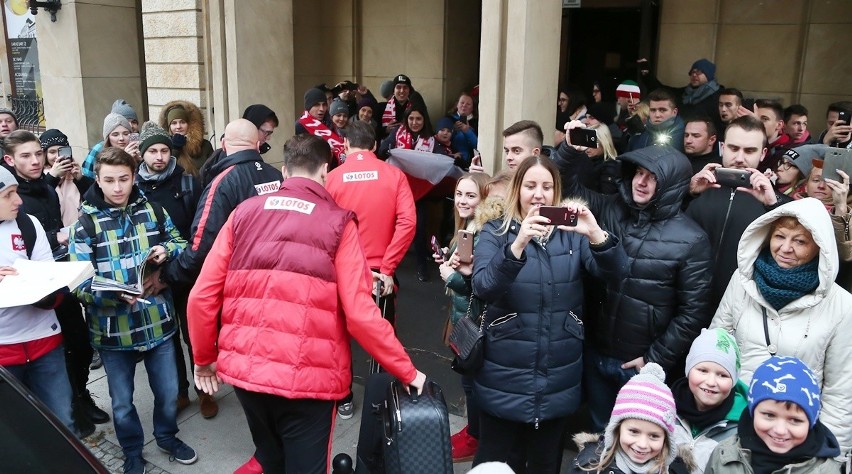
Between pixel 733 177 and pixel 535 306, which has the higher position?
pixel 733 177

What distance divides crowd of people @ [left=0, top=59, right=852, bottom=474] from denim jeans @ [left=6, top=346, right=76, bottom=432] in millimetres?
13

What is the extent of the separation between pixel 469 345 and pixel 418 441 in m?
0.55

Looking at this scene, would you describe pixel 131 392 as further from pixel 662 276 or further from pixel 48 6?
pixel 48 6

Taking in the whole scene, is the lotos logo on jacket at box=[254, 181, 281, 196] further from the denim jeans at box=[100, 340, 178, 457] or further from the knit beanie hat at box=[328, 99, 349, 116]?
the knit beanie hat at box=[328, 99, 349, 116]

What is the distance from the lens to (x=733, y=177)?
3.68 m

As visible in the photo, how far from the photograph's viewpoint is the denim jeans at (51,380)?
390 cm

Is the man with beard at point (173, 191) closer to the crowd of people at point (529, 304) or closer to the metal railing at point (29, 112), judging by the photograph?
the crowd of people at point (529, 304)

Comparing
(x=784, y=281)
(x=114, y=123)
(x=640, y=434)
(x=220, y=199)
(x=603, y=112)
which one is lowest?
(x=640, y=434)

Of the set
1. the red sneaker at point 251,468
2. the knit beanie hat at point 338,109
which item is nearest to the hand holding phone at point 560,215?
the red sneaker at point 251,468

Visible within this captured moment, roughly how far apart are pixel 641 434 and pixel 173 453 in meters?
3.07

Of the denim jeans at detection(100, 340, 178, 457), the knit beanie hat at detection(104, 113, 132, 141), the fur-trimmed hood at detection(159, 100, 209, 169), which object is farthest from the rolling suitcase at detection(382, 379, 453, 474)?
the knit beanie hat at detection(104, 113, 132, 141)

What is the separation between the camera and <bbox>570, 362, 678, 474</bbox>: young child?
252 cm

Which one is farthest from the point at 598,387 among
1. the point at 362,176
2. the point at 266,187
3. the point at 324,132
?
the point at 324,132

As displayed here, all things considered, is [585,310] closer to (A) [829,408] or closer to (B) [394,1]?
(A) [829,408]
